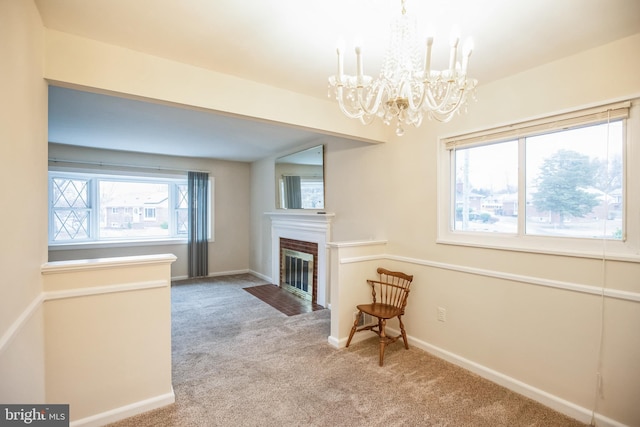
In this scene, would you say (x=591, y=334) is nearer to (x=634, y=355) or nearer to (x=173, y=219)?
(x=634, y=355)

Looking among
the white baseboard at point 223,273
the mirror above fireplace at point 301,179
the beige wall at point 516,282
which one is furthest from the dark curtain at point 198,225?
the beige wall at point 516,282

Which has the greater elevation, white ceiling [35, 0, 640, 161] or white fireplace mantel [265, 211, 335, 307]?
white ceiling [35, 0, 640, 161]

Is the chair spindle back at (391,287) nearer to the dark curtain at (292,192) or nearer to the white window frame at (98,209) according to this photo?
the dark curtain at (292,192)

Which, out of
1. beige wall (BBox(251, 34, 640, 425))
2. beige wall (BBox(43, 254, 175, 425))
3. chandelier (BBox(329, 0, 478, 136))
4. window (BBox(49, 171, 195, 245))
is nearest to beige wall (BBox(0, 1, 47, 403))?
beige wall (BBox(43, 254, 175, 425))

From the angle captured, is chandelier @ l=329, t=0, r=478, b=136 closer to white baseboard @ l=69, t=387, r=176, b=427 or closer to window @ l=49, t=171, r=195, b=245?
white baseboard @ l=69, t=387, r=176, b=427

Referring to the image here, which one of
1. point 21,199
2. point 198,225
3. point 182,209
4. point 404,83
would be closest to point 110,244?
point 182,209

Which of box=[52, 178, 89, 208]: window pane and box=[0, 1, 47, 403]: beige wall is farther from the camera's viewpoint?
box=[52, 178, 89, 208]: window pane

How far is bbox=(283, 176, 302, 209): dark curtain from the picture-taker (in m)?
4.81

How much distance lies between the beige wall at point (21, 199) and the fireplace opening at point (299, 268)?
316 centimetres

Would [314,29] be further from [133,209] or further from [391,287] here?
[133,209]

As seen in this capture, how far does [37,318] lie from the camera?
1.60m

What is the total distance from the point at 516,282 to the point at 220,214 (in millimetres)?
5244

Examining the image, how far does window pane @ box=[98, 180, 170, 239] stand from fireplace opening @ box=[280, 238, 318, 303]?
236 cm

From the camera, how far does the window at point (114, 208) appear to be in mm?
4891
